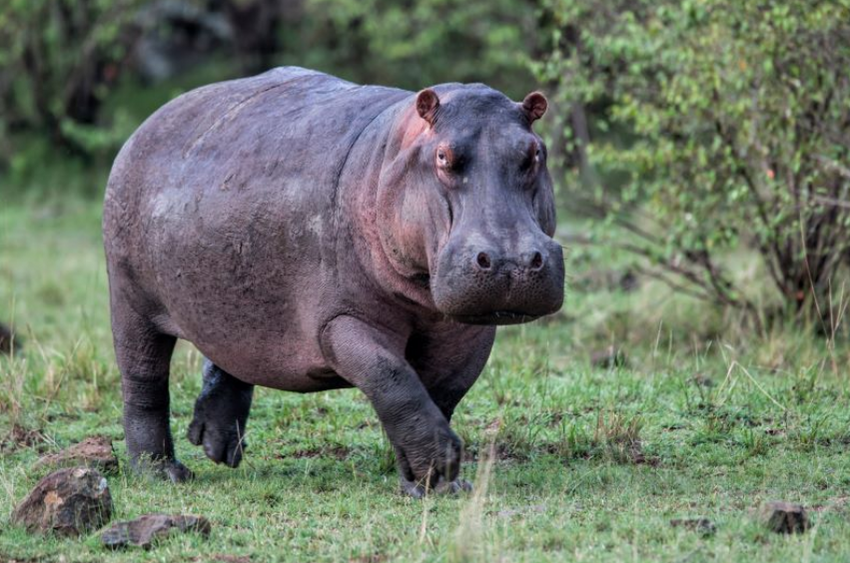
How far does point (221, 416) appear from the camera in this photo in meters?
6.31

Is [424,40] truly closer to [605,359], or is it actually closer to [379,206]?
[605,359]

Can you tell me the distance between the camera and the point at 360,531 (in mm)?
4750

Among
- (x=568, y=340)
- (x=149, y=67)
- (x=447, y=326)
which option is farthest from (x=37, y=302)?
(x=149, y=67)

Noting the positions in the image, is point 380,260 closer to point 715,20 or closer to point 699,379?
point 699,379

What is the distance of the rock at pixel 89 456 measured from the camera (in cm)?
584

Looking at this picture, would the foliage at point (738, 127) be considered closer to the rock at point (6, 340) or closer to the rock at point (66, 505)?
the rock at point (6, 340)

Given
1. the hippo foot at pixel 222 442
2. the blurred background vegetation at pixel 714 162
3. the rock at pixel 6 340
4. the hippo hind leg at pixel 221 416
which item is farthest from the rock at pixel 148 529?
the rock at pixel 6 340

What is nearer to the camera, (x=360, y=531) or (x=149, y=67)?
(x=360, y=531)

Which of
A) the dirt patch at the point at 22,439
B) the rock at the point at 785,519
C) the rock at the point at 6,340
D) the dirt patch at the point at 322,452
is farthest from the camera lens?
the rock at the point at 6,340

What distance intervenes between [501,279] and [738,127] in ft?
14.9

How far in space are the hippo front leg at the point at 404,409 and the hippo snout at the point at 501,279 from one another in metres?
0.47

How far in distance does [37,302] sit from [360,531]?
7191mm

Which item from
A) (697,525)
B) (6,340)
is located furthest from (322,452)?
(6,340)

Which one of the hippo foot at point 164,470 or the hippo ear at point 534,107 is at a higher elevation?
the hippo ear at point 534,107
